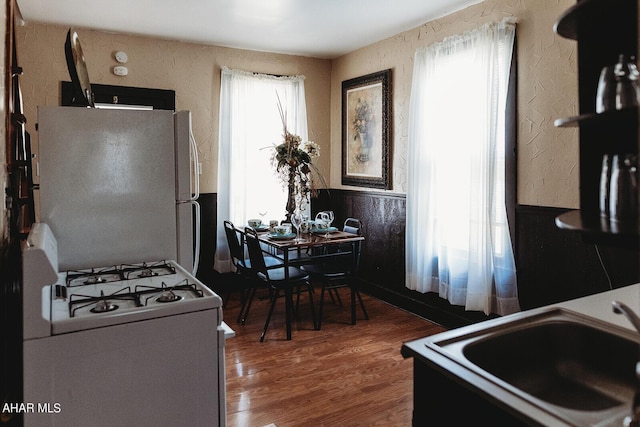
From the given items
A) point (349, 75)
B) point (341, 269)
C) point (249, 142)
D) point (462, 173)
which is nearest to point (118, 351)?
point (341, 269)

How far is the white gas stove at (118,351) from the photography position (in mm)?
1513

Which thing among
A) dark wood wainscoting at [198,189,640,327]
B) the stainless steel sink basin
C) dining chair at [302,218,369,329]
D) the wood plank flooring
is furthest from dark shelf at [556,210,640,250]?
dining chair at [302,218,369,329]

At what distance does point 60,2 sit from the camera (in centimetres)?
353

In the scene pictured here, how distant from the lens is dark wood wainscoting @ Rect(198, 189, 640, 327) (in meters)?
2.84

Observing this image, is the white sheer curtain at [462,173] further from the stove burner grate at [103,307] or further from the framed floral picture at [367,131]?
the stove burner grate at [103,307]

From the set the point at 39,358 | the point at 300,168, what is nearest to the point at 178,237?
the point at 39,358

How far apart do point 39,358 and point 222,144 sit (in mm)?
3426

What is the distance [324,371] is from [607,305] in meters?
A: 1.86

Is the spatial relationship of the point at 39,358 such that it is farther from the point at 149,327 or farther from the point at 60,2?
the point at 60,2

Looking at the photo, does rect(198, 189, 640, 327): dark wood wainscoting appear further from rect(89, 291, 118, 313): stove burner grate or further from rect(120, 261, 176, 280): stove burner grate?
rect(89, 291, 118, 313): stove burner grate

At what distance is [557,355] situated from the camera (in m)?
1.50

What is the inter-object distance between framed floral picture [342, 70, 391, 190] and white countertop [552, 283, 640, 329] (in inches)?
109

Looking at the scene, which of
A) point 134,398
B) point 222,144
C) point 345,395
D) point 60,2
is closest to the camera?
point 134,398

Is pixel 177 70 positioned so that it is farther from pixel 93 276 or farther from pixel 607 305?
pixel 607 305
